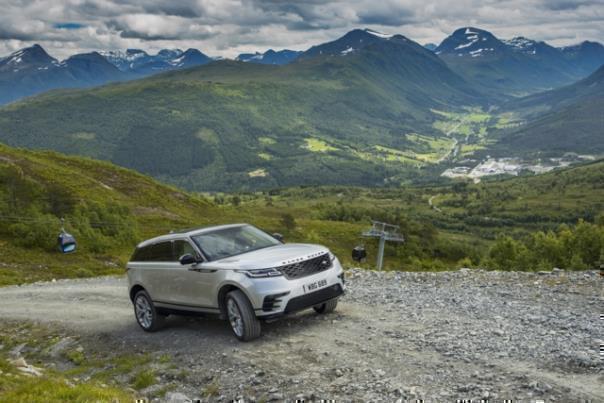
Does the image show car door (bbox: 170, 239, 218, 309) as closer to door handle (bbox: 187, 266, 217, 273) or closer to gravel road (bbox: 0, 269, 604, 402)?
door handle (bbox: 187, 266, 217, 273)

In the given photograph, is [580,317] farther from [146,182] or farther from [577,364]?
[146,182]

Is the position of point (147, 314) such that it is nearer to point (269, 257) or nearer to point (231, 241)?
point (231, 241)

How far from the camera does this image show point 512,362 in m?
11.0

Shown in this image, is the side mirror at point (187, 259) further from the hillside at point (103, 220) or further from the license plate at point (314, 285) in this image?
the hillside at point (103, 220)

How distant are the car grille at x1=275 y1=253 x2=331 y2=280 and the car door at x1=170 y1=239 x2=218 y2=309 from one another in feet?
6.20

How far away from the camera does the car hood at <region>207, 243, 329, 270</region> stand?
13.7 meters

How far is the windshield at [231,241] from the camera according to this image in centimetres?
1501

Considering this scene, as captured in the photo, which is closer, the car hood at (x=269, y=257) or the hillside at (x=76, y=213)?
the car hood at (x=269, y=257)

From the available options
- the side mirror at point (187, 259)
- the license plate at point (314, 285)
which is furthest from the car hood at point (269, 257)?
the license plate at point (314, 285)

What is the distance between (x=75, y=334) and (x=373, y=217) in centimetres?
12194

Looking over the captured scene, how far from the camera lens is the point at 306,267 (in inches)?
553

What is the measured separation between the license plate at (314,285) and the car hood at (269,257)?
65 centimetres

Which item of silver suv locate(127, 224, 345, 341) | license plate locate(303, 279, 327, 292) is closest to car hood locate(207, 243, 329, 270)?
silver suv locate(127, 224, 345, 341)

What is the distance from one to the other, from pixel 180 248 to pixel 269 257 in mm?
3115
